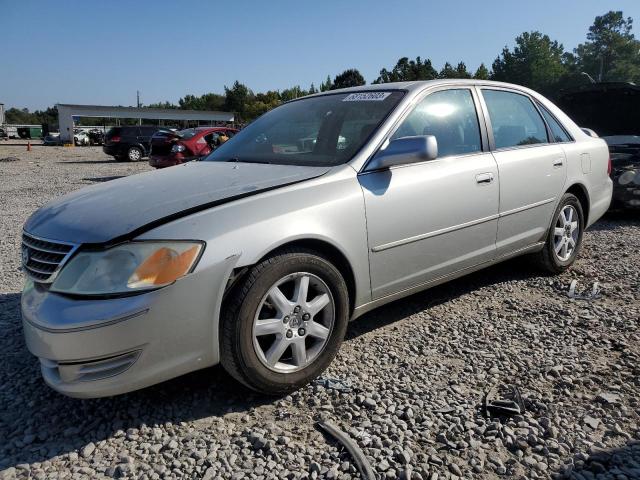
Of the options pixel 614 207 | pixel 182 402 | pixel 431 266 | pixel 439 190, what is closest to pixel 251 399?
pixel 182 402

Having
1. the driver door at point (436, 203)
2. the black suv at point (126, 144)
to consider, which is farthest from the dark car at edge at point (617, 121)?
the black suv at point (126, 144)

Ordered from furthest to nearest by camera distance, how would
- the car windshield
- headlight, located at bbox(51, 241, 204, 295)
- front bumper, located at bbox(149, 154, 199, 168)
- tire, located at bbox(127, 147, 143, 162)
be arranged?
1. tire, located at bbox(127, 147, 143, 162)
2. front bumper, located at bbox(149, 154, 199, 168)
3. the car windshield
4. headlight, located at bbox(51, 241, 204, 295)

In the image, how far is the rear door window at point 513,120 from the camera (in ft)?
12.9

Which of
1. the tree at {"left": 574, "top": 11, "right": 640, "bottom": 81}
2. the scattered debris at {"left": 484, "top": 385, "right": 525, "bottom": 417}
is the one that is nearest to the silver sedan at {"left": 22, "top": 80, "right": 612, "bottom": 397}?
the scattered debris at {"left": 484, "top": 385, "right": 525, "bottom": 417}

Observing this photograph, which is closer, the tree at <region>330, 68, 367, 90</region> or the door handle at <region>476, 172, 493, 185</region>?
the door handle at <region>476, 172, 493, 185</region>

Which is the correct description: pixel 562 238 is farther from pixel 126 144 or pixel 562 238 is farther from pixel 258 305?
pixel 126 144

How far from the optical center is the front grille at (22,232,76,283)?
7.69 feet

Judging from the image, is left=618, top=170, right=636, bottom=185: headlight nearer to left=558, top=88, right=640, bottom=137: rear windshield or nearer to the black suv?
left=558, top=88, right=640, bottom=137: rear windshield

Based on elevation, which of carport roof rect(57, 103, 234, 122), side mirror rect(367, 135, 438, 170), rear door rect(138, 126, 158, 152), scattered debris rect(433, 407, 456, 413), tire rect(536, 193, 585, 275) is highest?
carport roof rect(57, 103, 234, 122)

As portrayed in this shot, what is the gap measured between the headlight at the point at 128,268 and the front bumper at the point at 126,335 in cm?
4

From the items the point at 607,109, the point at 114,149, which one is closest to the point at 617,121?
the point at 607,109

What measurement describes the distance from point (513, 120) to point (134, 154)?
2041 cm

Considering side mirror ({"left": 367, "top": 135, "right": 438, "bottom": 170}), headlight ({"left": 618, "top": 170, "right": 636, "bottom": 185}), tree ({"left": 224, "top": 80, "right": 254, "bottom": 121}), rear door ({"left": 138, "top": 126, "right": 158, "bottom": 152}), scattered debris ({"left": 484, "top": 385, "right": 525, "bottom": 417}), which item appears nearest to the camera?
scattered debris ({"left": 484, "top": 385, "right": 525, "bottom": 417})

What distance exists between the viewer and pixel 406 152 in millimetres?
2941
